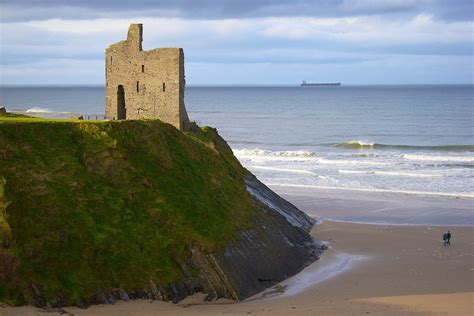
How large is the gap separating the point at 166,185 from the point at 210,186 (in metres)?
2.73

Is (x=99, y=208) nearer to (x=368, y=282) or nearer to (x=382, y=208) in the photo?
(x=368, y=282)

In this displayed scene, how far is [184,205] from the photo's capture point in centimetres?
Result: 2455

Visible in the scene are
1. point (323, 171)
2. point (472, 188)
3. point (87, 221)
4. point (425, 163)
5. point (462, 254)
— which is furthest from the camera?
point (425, 163)

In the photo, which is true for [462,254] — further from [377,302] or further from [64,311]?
[64,311]

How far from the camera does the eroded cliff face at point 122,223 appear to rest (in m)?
20.6

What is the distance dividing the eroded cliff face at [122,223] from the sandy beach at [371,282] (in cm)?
68

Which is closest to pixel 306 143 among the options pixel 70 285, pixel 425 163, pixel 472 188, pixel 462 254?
pixel 425 163

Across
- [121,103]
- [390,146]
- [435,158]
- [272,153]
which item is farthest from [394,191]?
[390,146]

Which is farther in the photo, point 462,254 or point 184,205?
point 462,254

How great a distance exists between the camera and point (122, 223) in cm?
2283

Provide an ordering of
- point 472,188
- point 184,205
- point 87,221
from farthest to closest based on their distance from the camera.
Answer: point 472,188 < point 184,205 < point 87,221

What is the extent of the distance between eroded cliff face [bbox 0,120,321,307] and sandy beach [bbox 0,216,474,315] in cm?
68

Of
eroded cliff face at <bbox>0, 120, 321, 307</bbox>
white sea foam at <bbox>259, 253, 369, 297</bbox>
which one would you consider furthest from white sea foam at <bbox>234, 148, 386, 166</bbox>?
eroded cliff face at <bbox>0, 120, 321, 307</bbox>

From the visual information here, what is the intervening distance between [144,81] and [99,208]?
499 inches
